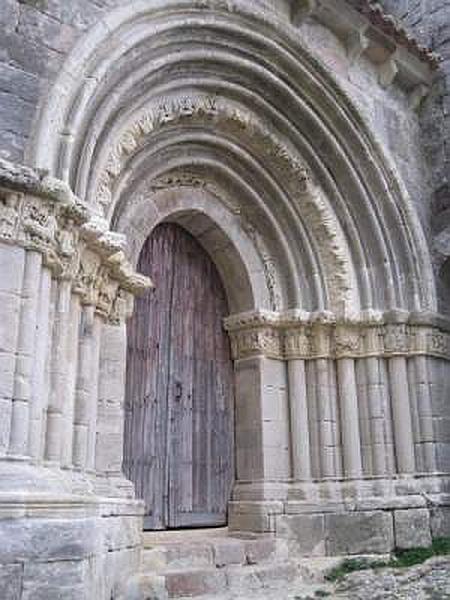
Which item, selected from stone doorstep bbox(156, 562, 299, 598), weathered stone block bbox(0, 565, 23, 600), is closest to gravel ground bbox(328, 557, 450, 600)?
stone doorstep bbox(156, 562, 299, 598)

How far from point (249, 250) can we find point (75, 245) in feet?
8.17

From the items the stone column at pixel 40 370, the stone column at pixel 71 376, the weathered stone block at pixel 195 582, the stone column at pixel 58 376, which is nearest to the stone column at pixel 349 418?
the weathered stone block at pixel 195 582

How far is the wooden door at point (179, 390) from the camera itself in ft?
18.2

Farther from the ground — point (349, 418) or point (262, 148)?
point (262, 148)

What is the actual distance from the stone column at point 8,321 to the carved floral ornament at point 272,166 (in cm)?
161

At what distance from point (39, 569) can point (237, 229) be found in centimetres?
378

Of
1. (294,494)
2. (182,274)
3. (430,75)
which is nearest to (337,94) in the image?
(430,75)

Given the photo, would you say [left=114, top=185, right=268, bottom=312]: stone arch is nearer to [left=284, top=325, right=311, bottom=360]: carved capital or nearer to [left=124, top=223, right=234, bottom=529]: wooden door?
[left=124, top=223, right=234, bottom=529]: wooden door

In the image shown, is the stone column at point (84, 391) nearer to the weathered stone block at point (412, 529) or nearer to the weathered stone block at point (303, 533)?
the weathered stone block at point (303, 533)

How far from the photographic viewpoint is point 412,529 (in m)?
5.65

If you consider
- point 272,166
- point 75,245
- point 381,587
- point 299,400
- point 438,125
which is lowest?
point 381,587

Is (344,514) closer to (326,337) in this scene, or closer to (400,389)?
(400,389)

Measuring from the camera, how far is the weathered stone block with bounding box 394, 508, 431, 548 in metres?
5.61

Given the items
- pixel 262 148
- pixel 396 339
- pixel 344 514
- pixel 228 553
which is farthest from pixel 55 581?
pixel 262 148
